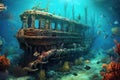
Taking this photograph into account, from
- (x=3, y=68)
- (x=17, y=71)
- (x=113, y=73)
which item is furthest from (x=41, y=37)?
(x=113, y=73)

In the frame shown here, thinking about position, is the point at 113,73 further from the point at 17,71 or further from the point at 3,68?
the point at 17,71

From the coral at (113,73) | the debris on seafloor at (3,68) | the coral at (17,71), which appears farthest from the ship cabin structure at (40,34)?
the coral at (113,73)

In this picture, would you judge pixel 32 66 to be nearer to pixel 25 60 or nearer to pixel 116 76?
pixel 25 60

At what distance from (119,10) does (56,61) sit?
11.6 m

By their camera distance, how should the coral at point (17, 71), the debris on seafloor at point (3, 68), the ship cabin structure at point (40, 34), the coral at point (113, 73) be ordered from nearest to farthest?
the coral at point (113, 73) < the debris on seafloor at point (3, 68) < the coral at point (17, 71) < the ship cabin structure at point (40, 34)

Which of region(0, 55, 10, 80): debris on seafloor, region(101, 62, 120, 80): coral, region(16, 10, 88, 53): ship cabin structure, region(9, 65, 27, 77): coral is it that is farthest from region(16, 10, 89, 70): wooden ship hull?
region(101, 62, 120, 80): coral

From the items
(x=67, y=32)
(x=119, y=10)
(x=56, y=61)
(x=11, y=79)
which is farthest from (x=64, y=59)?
(x=119, y=10)

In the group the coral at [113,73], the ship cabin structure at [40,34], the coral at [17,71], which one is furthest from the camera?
the ship cabin structure at [40,34]

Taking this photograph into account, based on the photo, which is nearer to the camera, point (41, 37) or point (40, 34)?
point (41, 37)

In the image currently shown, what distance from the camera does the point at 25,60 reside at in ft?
40.7

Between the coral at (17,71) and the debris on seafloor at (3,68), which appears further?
the coral at (17,71)

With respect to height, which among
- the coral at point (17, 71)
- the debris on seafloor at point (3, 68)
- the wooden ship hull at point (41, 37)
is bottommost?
the coral at point (17, 71)

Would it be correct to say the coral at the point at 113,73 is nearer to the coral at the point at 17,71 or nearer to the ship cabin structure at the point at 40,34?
the ship cabin structure at the point at 40,34

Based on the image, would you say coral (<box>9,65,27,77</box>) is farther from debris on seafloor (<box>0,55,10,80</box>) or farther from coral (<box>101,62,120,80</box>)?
coral (<box>101,62,120,80</box>)
